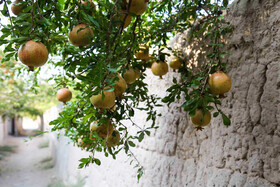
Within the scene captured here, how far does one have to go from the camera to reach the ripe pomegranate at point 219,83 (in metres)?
1.09

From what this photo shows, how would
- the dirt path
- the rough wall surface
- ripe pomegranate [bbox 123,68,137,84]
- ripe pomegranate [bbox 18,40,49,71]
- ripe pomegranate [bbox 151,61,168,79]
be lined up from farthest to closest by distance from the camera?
the dirt path, ripe pomegranate [bbox 151,61,168,79], ripe pomegranate [bbox 123,68,137,84], the rough wall surface, ripe pomegranate [bbox 18,40,49,71]

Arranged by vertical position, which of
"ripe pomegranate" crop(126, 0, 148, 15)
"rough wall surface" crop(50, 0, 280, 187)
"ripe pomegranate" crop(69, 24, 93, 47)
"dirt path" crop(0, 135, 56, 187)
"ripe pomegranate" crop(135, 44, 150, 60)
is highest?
"ripe pomegranate" crop(126, 0, 148, 15)

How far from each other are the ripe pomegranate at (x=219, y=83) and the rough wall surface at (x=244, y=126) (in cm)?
24

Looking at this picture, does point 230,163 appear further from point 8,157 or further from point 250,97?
point 8,157

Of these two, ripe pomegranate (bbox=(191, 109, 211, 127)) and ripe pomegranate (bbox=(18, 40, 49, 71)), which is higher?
ripe pomegranate (bbox=(18, 40, 49, 71))

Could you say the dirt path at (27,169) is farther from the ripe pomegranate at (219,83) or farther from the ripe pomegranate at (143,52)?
the ripe pomegranate at (219,83)

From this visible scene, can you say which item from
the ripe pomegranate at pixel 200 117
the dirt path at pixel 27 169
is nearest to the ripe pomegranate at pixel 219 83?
the ripe pomegranate at pixel 200 117

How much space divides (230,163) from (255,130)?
0.86 ft

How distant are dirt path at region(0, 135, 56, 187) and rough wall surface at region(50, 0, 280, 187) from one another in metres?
5.99

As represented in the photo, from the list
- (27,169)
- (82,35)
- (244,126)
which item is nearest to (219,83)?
(244,126)

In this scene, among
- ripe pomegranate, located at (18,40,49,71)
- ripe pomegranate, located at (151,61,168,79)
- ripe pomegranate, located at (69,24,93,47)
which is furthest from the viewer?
ripe pomegranate, located at (151,61,168,79)

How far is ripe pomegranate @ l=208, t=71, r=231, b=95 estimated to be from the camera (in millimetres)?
1093

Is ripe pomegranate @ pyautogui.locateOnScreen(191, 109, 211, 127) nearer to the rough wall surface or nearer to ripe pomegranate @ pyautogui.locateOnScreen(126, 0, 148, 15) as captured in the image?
the rough wall surface

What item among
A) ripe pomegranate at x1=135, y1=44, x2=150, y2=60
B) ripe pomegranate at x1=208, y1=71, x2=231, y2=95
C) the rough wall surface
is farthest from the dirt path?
ripe pomegranate at x1=208, y1=71, x2=231, y2=95
